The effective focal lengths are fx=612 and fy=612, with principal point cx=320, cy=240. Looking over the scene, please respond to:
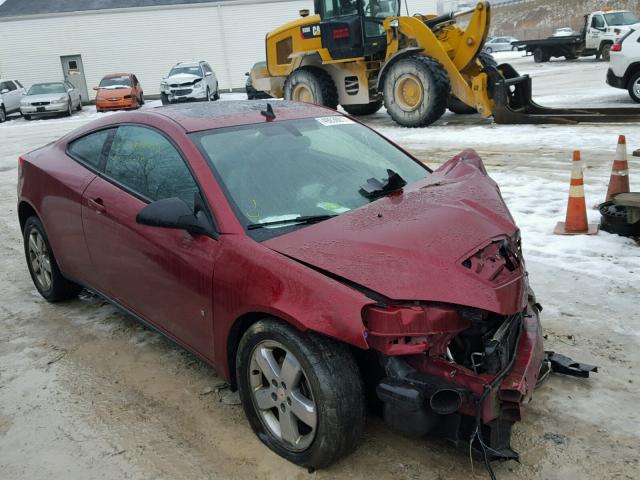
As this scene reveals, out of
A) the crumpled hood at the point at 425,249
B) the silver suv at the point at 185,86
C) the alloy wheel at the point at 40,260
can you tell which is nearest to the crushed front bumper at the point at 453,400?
the crumpled hood at the point at 425,249

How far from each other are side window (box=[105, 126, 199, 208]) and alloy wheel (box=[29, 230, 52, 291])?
1199 mm

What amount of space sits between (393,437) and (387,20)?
11.4 meters

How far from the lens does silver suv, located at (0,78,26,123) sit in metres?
24.7

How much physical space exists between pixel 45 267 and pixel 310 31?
11099 millimetres

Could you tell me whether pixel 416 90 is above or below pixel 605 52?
below

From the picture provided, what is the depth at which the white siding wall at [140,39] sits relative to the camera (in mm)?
33656

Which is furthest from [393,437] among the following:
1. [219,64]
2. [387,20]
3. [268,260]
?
[219,64]

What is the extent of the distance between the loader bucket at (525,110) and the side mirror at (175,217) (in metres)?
9.90

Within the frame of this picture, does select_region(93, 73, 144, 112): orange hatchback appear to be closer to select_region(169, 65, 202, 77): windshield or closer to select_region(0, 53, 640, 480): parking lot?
select_region(169, 65, 202, 77): windshield

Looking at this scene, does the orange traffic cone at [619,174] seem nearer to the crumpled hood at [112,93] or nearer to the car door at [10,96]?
the crumpled hood at [112,93]

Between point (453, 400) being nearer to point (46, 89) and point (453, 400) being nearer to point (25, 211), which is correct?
point (25, 211)

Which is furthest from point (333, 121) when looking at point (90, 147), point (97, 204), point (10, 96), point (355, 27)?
point (10, 96)

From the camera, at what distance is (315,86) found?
14.2 metres

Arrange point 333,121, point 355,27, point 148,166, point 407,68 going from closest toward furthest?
point 148,166 < point 333,121 < point 407,68 < point 355,27
